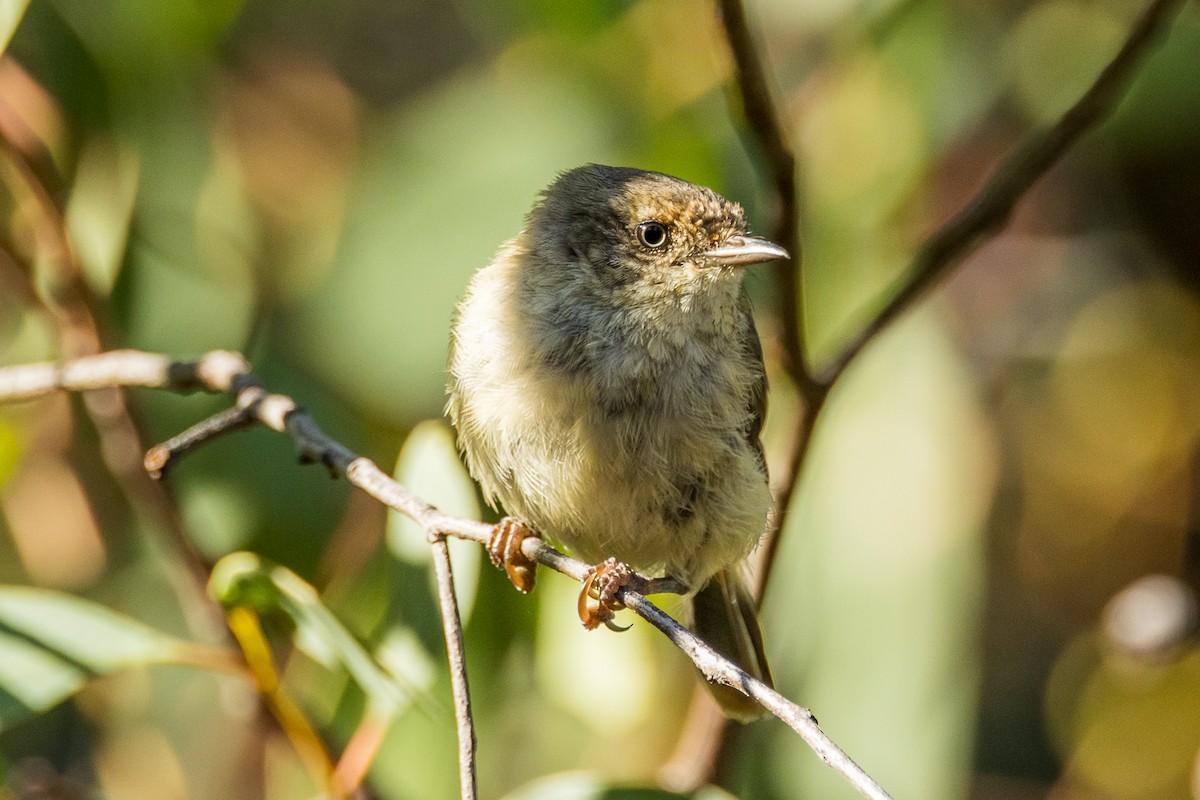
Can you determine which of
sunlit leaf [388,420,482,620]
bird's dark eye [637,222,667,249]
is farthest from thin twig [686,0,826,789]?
sunlit leaf [388,420,482,620]

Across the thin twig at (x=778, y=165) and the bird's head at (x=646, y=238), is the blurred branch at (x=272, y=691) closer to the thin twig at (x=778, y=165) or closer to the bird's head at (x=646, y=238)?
the bird's head at (x=646, y=238)

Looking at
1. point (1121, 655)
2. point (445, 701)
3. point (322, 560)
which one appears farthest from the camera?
point (1121, 655)

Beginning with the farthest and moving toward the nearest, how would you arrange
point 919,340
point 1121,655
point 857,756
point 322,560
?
point 1121,655 → point 919,340 → point 322,560 → point 857,756

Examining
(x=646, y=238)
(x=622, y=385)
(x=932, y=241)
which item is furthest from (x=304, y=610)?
(x=932, y=241)

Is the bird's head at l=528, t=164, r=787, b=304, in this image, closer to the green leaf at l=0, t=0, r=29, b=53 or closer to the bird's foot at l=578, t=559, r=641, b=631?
the bird's foot at l=578, t=559, r=641, b=631

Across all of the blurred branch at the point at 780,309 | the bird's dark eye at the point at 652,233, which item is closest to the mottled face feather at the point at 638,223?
the bird's dark eye at the point at 652,233

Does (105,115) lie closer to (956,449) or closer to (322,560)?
(322,560)

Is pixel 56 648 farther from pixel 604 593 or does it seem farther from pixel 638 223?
pixel 638 223

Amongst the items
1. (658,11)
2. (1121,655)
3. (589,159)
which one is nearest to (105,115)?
(589,159)
